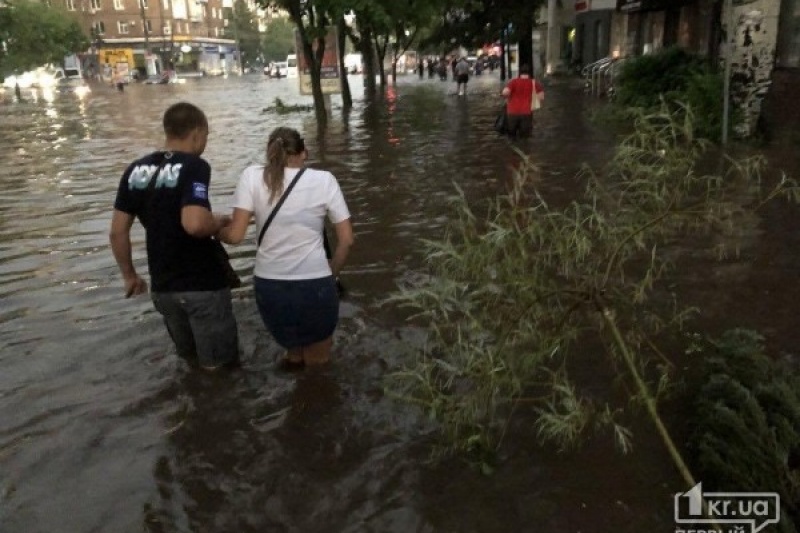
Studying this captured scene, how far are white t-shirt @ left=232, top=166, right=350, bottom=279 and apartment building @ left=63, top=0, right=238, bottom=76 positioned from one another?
275ft

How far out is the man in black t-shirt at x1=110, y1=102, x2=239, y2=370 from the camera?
12.8 ft

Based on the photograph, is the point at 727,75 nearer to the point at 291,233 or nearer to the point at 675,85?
the point at 675,85

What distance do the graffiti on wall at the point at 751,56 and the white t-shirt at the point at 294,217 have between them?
1024 centimetres

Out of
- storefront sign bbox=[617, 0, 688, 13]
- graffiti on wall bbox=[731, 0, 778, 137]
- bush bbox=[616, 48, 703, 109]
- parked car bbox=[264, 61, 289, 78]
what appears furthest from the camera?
parked car bbox=[264, 61, 289, 78]

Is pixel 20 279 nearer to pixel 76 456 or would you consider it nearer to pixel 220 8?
pixel 76 456

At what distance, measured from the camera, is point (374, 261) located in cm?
725

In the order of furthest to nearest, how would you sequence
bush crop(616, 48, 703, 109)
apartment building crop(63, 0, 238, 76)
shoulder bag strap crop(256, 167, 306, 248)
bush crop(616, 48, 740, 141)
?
1. apartment building crop(63, 0, 238, 76)
2. bush crop(616, 48, 703, 109)
3. bush crop(616, 48, 740, 141)
4. shoulder bag strap crop(256, 167, 306, 248)

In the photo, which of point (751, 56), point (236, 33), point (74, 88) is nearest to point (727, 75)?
point (751, 56)

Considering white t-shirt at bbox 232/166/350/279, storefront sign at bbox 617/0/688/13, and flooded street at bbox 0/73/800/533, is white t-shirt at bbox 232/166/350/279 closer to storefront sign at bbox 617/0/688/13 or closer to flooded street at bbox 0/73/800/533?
flooded street at bbox 0/73/800/533

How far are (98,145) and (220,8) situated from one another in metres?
109

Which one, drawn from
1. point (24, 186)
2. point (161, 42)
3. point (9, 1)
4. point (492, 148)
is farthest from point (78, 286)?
point (161, 42)

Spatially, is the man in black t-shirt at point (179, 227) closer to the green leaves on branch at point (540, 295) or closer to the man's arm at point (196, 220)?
the man's arm at point (196, 220)

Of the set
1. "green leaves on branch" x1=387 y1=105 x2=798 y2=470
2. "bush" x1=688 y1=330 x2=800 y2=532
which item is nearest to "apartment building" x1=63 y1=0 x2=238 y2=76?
"green leaves on branch" x1=387 y1=105 x2=798 y2=470

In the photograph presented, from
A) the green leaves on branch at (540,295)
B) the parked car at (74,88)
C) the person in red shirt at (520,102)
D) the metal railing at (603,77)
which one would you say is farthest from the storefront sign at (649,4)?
the parked car at (74,88)
